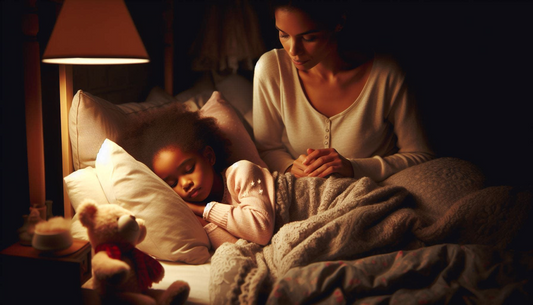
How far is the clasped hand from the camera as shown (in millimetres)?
1274

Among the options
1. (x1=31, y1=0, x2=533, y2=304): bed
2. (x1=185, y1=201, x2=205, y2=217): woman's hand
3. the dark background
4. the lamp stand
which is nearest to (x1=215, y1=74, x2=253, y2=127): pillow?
the dark background

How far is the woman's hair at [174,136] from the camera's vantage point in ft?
3.99

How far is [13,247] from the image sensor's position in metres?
0.89

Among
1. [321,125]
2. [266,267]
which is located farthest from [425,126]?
[266,267]

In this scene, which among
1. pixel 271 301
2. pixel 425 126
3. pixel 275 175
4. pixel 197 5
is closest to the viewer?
pixel 271 301

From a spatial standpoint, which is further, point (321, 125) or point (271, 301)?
point (321, 125)

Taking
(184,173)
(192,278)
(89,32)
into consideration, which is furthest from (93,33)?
(192,278)

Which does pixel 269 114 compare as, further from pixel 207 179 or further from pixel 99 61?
pixel 99 61

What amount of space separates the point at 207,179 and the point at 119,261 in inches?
18.6

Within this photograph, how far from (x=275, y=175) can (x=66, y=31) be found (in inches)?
26.6

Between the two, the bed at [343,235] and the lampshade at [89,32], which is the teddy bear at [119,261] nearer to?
the bed at [343,235]

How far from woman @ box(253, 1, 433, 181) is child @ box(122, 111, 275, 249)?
26 centimetres

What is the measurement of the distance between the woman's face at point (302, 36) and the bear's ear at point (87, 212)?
30.6 inches

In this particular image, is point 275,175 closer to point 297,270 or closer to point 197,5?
point 297,270
